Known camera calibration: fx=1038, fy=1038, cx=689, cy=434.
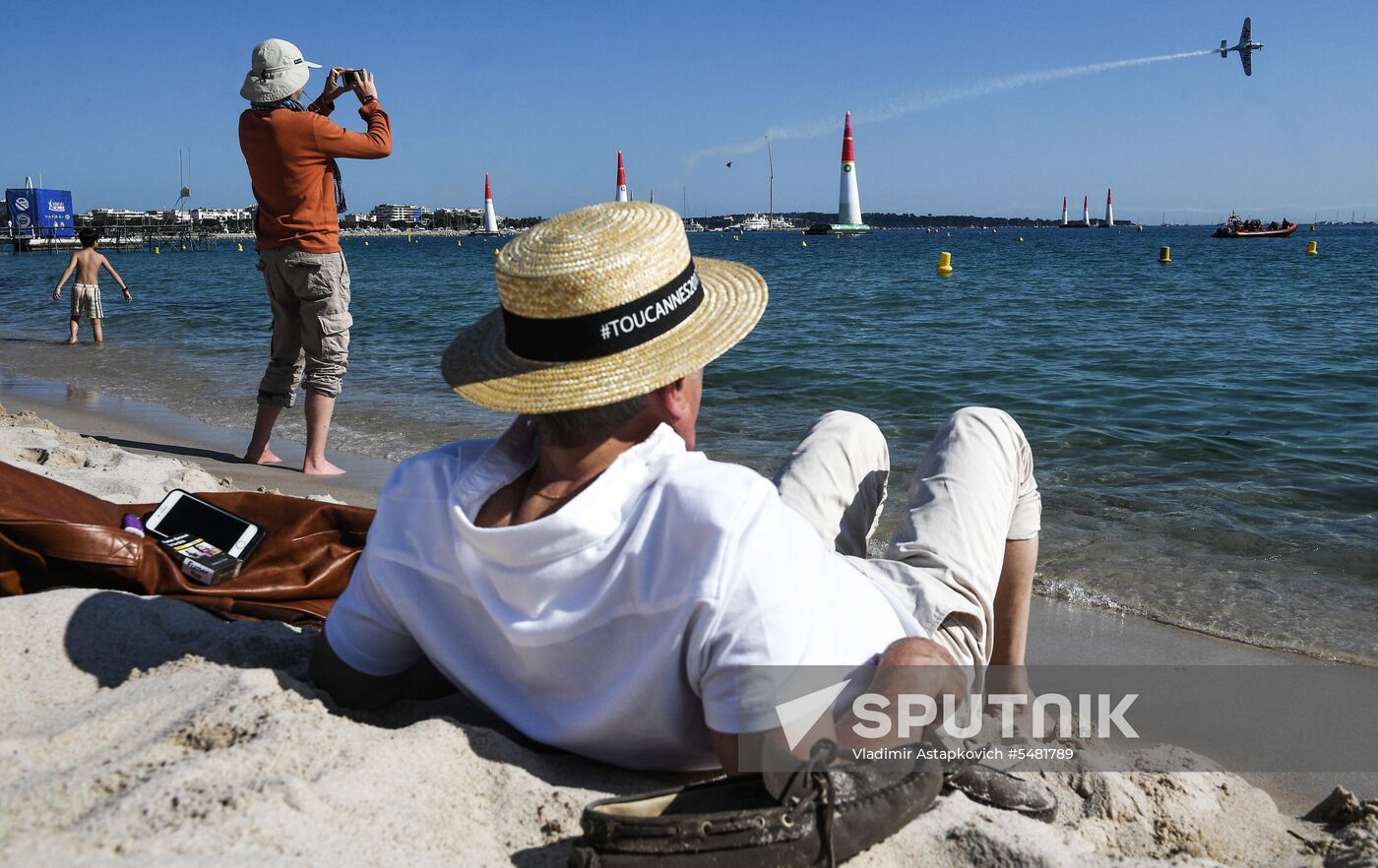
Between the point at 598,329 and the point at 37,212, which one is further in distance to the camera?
the point at 37,212

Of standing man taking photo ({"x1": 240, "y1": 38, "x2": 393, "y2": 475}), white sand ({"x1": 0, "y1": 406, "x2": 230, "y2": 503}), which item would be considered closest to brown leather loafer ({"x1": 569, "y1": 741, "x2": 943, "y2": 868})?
white sand ({"x1": 0, "y1": 406, "x2": 230, "y2": 503})

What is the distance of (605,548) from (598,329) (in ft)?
1.02

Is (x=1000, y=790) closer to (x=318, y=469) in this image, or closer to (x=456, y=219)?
(x=318, y=469)

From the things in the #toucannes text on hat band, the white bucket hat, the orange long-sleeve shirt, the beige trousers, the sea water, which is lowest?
the sea water

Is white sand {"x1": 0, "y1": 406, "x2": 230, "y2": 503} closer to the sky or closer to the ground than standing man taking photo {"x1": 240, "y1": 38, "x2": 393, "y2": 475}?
closer to the ground

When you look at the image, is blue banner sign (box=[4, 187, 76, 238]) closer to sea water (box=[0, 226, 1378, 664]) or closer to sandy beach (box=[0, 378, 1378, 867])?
sea water (box=[0, 226, 1378, 664])

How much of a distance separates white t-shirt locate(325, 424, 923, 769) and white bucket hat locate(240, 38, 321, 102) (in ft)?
11.5

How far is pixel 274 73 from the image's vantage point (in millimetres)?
4461

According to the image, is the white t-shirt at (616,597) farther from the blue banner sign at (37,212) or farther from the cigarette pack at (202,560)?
the blue banner sign at (37,212)

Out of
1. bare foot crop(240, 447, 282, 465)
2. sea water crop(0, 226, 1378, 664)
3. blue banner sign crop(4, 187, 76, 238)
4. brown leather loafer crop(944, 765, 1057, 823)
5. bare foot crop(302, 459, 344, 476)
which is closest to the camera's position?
brown leather loafer crop(944, 765, 1057, 823)

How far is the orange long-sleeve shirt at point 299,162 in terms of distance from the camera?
14.8 ft

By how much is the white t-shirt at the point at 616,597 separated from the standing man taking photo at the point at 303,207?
129 inches

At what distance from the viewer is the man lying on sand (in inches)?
51.1

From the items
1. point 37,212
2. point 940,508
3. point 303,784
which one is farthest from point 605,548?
point 37,212
